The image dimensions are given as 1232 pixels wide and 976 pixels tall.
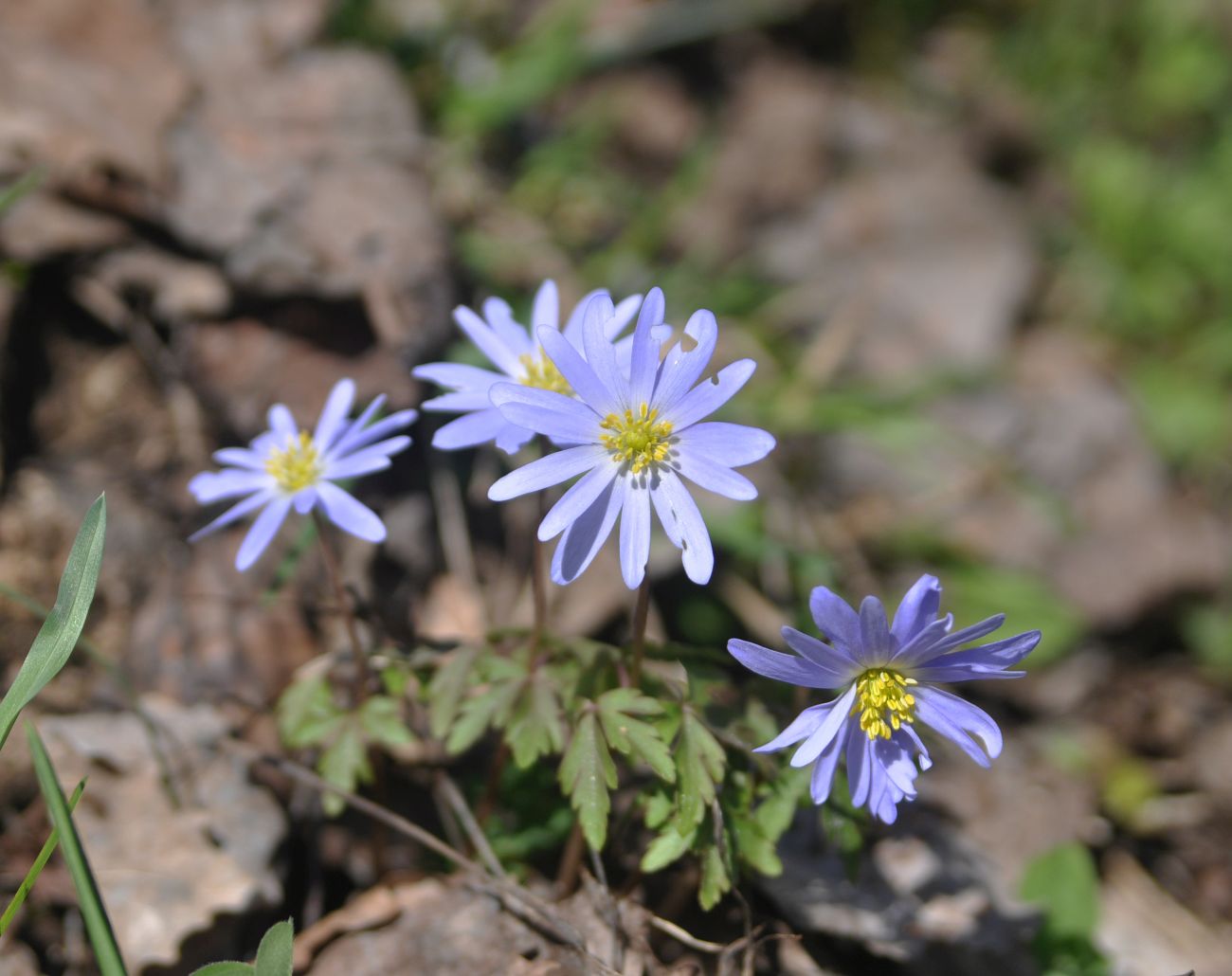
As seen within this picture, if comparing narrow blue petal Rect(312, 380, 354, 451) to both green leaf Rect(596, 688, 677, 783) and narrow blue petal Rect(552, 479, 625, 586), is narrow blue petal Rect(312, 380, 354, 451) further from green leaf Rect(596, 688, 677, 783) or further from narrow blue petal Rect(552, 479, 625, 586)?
green leaf Rect(596, 688, 677, 783)

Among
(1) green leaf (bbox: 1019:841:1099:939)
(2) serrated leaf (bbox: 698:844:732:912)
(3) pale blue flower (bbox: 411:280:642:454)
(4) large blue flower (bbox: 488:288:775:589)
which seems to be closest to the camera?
(4) large blue flower (bbox: 488:288:775:589)

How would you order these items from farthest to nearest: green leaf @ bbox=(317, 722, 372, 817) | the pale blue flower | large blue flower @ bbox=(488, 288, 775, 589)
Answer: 1. green leaf @ bbox=(317, 722, 372, 817)
2. the pale blue flower
3. large blue flower @ bbox=(488, 288, 775, 589)

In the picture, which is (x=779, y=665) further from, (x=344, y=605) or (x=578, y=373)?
(x=344, y=605)

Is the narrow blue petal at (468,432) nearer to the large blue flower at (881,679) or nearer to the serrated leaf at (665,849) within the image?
the large blue flower at (881,679)

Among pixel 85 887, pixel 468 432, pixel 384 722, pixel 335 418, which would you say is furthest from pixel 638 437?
pixel 85 887

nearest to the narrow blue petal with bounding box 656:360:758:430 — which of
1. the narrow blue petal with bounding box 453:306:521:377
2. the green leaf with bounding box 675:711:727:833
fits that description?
the narrow blue petal with bounding box 453:306:521:377

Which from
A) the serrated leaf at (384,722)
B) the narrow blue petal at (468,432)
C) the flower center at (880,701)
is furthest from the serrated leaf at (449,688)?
the flower center at (880,701)

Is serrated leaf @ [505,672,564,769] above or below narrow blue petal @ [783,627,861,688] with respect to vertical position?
below
